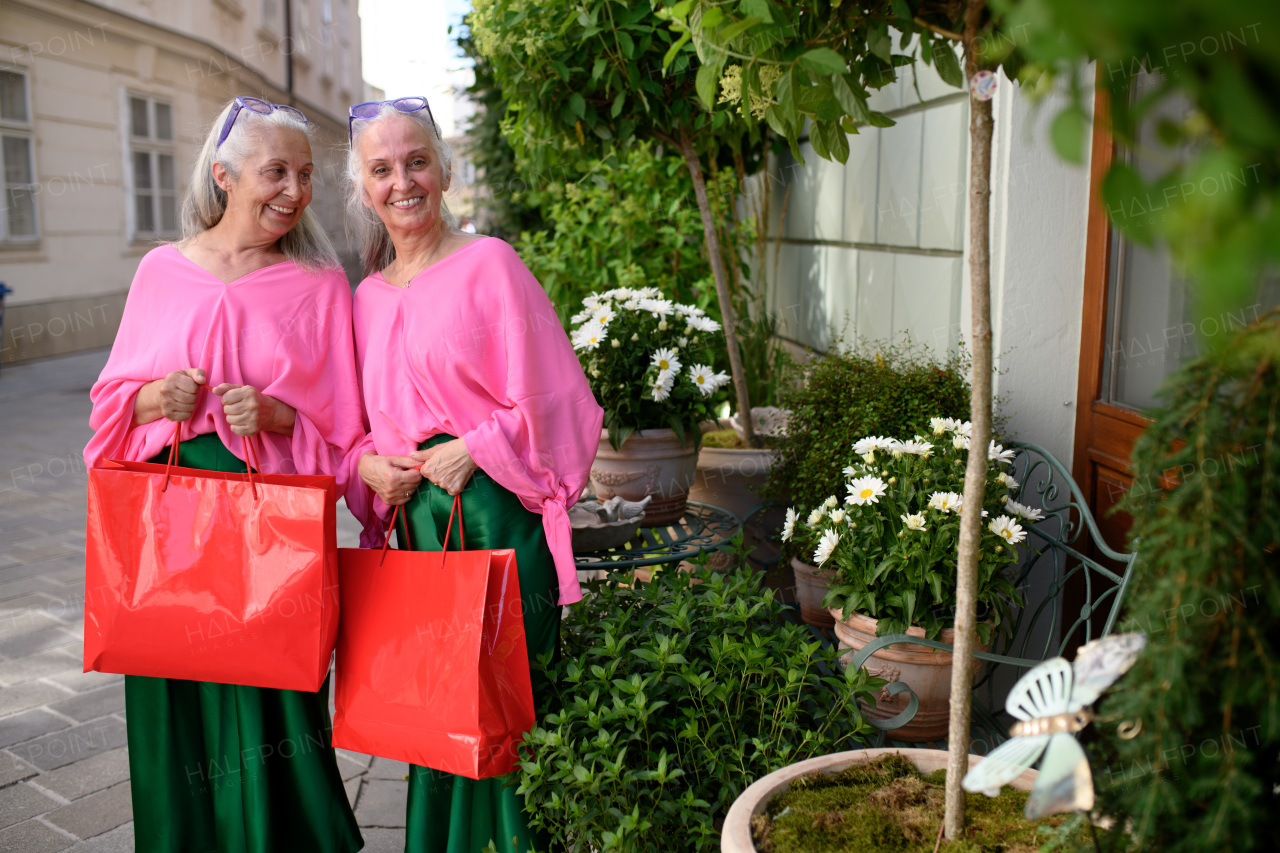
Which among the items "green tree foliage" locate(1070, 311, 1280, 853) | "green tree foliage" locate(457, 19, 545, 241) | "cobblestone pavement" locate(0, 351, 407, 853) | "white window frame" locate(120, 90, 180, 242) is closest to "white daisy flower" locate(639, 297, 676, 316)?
"cobblestone pavement" locate(0, 351, 407, 853)

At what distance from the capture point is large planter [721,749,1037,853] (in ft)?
4.62

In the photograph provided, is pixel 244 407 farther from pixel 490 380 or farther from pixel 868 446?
pixel 868 446

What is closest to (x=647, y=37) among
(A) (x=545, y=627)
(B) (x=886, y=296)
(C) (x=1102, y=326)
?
(B) (x=886, y=296)

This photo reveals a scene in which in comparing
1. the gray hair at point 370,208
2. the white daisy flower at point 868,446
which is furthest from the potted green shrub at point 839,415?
the gray hair at point 370,208

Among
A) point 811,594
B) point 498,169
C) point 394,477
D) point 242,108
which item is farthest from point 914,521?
point 498,169

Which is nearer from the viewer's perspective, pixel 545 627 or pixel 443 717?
pixel 443 717

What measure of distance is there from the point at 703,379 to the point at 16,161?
12616 mm

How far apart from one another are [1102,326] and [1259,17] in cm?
233

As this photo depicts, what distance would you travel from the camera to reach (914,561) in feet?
7.13

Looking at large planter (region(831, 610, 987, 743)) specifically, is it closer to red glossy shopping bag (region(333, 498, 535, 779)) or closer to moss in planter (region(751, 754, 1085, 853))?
moss in planter (region(751, 754, 1085, 853))

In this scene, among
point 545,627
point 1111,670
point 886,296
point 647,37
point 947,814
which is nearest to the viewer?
point 1111,670

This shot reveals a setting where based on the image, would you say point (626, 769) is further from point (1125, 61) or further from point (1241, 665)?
point (1125, 61)

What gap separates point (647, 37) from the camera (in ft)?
11.0

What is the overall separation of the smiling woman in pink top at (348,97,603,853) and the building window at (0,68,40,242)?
12.0m
